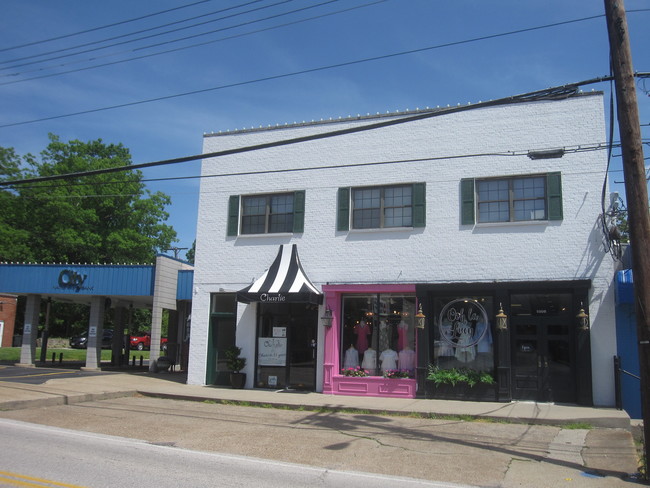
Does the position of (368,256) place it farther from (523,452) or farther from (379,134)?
(523,452)

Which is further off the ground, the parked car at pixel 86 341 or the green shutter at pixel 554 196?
the green shutter at pixel 554 196

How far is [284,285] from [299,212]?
245 cm

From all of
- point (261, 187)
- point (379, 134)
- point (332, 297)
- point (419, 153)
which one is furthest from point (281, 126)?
point (332, 297)

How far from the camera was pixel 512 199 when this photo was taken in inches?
618

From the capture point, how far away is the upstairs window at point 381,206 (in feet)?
54.0

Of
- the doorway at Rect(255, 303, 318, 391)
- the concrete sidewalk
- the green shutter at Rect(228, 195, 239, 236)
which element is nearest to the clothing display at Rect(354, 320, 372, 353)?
the doorway at Rect(255, 303, 318, 391)

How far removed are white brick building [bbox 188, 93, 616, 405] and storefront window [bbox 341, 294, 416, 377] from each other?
1.6 inches

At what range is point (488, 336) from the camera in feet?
50.3

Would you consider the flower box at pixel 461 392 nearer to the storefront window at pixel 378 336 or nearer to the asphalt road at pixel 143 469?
the storefront window at pixel 378 336

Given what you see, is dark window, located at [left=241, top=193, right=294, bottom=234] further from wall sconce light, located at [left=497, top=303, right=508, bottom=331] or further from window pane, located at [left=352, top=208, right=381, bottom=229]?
wall sconce light, located at [left=497, top=303, right=508, bottom=331]

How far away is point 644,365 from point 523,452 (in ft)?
8.25

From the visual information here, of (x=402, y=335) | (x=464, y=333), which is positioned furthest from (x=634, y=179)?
(x=402, y=335)

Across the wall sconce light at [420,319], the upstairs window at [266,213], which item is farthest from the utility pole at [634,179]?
the upstairs window at [266,213]

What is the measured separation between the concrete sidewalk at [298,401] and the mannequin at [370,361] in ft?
3.31
